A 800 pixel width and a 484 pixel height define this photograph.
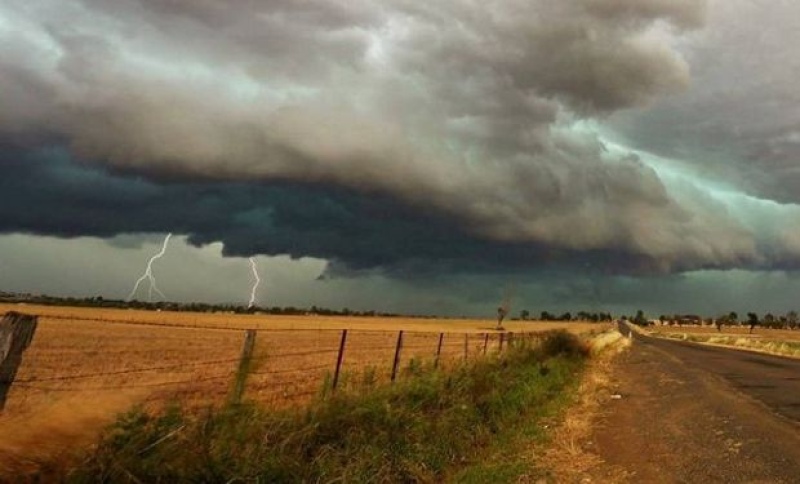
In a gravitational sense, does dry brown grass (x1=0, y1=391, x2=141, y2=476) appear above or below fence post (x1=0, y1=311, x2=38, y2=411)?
below

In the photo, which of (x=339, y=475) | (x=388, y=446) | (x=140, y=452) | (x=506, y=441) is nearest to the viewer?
(x=140, y=452)

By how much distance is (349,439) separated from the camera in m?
8.83

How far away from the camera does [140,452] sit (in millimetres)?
5957

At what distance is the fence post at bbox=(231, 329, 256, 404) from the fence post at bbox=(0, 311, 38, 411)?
103 inches

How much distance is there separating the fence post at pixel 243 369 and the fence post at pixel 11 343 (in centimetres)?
261

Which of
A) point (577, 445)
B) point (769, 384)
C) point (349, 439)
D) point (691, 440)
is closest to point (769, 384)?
point (769, 384)

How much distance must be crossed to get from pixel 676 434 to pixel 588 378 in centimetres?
1202

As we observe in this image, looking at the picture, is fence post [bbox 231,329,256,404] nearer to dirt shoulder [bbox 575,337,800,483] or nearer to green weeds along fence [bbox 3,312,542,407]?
green weeds along fence [bbox 3,312,542,407]

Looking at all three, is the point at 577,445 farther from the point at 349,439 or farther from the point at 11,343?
the point at 11,343

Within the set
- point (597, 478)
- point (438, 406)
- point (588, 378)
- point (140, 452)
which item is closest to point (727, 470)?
point (597, 478)

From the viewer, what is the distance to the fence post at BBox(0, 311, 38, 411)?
18.2 ft

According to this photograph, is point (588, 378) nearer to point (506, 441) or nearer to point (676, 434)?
point (676, 434)

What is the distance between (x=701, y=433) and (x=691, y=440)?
0.94 metres

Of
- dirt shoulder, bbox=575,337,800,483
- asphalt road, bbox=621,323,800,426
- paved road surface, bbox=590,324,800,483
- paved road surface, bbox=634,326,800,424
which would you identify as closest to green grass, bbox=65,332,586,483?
dirt shoulder, bbox=575,337,800,483
